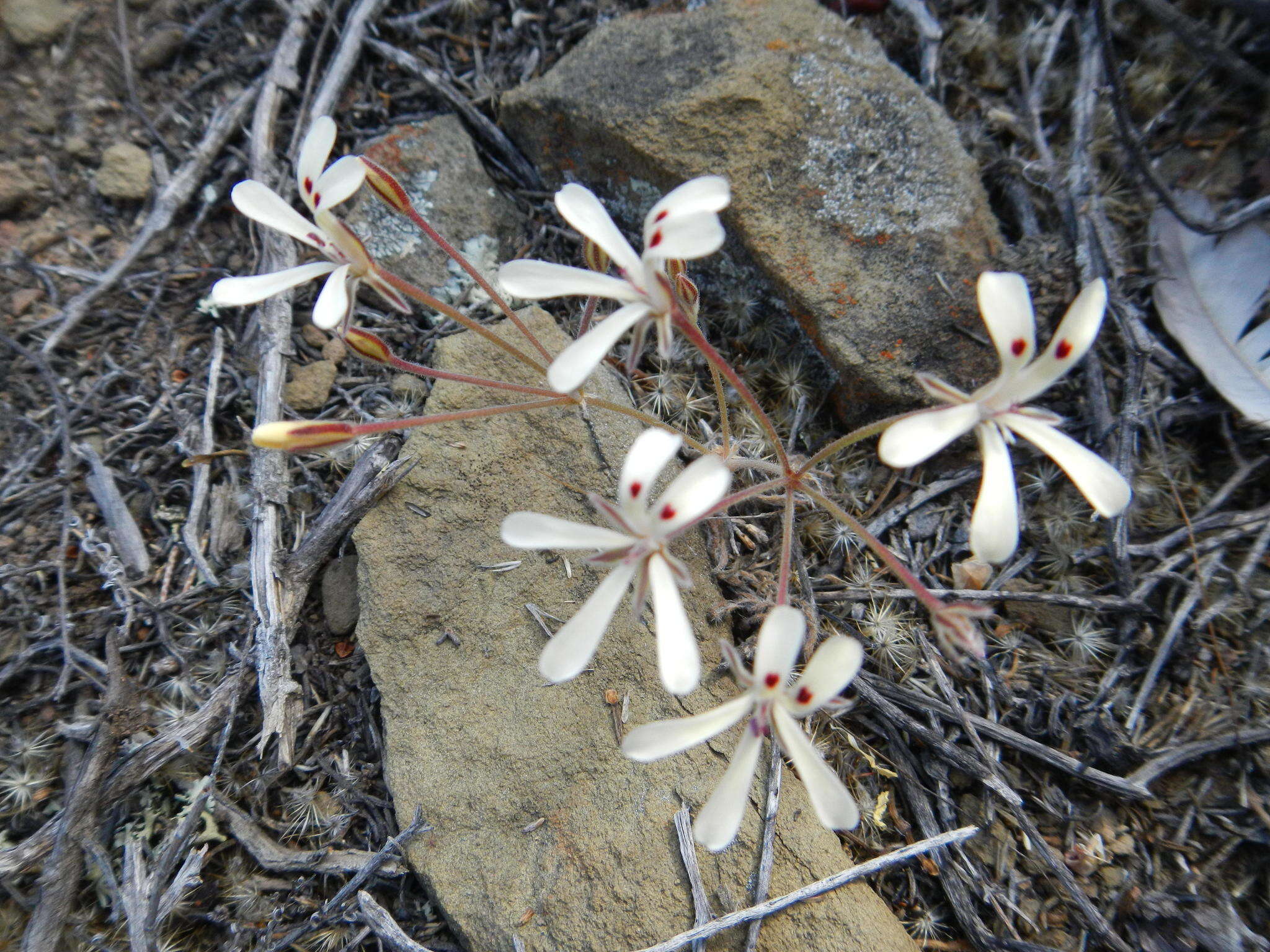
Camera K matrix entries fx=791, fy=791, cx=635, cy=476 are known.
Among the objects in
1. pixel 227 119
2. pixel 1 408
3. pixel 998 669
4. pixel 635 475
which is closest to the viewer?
pixel 635 475

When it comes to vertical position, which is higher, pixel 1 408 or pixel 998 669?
pixel 998 669

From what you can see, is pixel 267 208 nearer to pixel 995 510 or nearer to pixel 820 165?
pixel 820 165

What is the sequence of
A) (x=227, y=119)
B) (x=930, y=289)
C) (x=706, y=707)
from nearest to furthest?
(x=706, y=707), (x=930, y=289), (x=227, y=119)

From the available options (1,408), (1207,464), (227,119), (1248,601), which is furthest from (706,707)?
(227,119)

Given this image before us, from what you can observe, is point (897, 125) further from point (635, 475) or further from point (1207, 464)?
point (635, 475)

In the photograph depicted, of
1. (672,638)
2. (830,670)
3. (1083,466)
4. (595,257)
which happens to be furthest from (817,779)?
(595,257)

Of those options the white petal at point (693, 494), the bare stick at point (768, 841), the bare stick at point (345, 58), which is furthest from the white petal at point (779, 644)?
the bare stick at point (345, 58)
